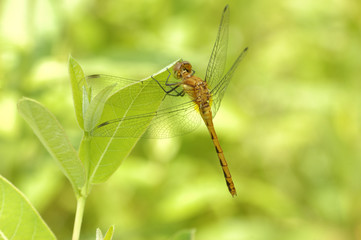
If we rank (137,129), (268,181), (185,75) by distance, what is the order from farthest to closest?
(268,181)
(185,75)
(137,129)

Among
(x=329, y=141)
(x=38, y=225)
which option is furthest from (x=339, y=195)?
(x=38, y=225)

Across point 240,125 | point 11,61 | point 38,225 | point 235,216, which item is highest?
point 11,61

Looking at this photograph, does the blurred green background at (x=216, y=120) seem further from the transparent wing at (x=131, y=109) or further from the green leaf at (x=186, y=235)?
the green leaf at (x=186, y=235)

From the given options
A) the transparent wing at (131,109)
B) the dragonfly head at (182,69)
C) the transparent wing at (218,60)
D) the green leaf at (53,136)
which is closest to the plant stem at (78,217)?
the green leaf at (53,136)

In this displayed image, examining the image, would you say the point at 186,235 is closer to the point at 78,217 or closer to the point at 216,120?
the point at 78,217

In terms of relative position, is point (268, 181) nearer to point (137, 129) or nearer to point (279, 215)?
point (279, 215)

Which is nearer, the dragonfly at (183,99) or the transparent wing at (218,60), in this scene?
the dragonfly at (183,99)

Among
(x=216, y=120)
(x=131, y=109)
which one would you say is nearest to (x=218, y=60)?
(x=216, y=120)
